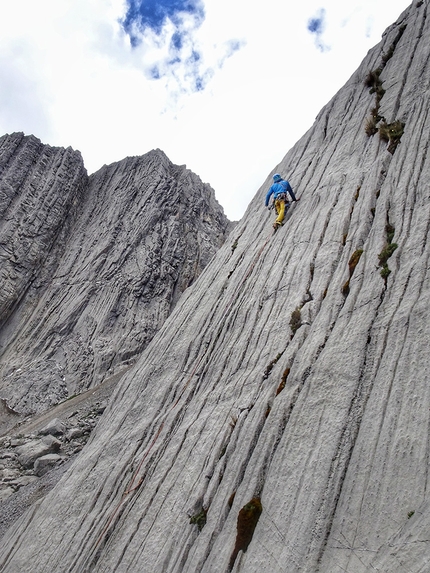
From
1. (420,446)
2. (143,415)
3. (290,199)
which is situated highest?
(290,199)

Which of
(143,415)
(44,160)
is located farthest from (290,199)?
(44,160)

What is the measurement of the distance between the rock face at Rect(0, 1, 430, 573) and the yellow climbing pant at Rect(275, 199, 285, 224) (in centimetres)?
66

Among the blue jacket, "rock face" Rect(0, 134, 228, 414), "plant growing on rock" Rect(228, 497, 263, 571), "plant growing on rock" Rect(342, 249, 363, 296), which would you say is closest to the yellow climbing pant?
the blue jacket

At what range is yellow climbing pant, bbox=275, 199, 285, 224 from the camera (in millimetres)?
24141

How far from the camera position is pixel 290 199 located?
2597 cm

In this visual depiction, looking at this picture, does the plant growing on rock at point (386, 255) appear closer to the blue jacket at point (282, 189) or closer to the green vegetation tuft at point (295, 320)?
the green vegetation tuft at point (295, 320)

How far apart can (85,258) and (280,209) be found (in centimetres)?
2978

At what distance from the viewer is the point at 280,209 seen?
2445 centimetres

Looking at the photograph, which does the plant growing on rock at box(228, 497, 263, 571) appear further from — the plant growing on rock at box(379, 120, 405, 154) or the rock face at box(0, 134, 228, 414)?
the rock face at box(0, 134, 228, 414)

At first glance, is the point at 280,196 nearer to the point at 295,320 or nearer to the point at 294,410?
the point at 295,320

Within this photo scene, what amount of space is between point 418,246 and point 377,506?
27.1 ft

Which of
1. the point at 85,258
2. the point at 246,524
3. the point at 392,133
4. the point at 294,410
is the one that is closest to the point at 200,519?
the point at 246,524

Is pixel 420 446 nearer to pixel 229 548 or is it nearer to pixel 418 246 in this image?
pixel 229 548

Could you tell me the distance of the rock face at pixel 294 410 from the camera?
1002 cm
